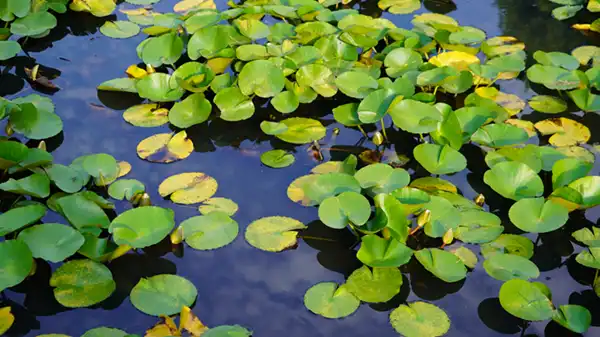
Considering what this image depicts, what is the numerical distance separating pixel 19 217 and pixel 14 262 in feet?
0.51

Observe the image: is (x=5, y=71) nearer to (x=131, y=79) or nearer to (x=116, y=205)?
(x=131, y=79)

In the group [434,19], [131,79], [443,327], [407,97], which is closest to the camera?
[443,327]

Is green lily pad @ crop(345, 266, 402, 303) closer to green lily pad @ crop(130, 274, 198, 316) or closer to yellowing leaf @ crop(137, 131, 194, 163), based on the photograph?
green lily pad @ crop(130, 274, 198, 316)

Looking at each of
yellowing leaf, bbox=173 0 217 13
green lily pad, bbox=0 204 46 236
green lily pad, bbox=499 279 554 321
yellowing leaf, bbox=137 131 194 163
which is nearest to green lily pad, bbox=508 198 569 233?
green lily pad, bbox=499 279 554 321

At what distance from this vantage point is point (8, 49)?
2.22 m

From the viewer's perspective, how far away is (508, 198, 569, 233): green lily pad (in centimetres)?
156

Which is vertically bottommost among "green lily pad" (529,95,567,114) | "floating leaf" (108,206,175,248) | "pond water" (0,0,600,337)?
"pond water" (0,0,600,337)

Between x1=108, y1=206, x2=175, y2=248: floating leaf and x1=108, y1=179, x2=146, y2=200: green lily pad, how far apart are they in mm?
131

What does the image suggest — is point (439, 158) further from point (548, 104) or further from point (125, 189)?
point (125, 189)

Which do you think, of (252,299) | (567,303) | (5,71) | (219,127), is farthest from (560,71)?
(5,71)

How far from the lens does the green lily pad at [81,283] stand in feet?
4.62

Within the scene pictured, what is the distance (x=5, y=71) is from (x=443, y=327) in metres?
1.75

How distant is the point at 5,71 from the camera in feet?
7.39

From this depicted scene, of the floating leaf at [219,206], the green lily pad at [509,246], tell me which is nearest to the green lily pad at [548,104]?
the green lily pad at [509,246]
